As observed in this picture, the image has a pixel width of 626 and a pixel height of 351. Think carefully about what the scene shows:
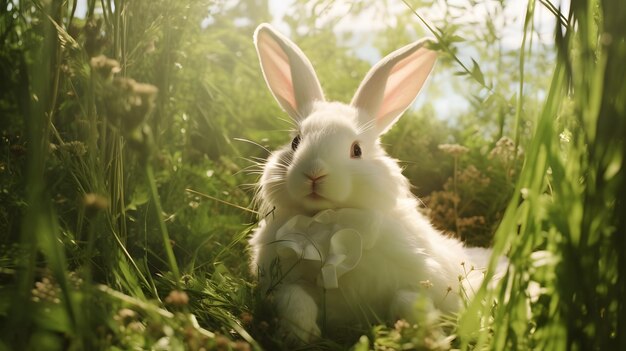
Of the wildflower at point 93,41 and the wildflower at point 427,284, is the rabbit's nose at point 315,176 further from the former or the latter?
the wildflower at point 93,41

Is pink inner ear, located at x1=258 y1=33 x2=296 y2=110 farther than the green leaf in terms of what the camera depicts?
Yes

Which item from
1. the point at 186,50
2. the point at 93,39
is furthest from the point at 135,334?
the point at 186,50

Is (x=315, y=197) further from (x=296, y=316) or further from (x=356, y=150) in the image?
(x=296, y=316)

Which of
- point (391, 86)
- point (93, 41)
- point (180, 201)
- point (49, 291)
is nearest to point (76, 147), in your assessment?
point (93, 41)

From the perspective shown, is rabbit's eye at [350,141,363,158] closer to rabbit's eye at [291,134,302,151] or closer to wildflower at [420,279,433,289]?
rabbit's eye at [291,134,302,151]

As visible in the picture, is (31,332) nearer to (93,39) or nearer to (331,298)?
→ (93,39)

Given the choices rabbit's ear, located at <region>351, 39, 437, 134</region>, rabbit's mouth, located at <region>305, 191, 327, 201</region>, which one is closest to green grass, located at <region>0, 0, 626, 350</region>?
rabbit's mouth, located at <region>305, 191, 327, 201</region>

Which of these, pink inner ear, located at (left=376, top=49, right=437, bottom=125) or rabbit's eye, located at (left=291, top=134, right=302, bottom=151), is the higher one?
pink inner ear, located at (left=376, top=49, right=437, bottom=125)
